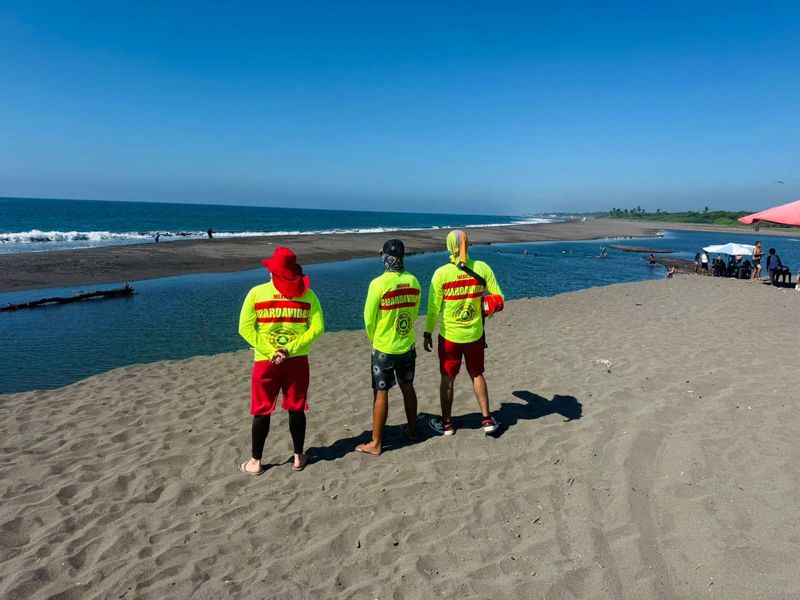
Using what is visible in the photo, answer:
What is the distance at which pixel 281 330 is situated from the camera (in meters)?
3.77

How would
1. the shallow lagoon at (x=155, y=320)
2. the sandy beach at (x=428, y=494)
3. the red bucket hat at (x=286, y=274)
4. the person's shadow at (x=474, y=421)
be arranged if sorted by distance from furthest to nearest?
the shallow lagoon at (x=155, y=320), the person's shadow at (x=474, y=421), the red bucket hat at (x=286, y=274), the sandy beach at (x=428, y=494)

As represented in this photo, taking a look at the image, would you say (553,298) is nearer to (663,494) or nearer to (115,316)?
(663,494)

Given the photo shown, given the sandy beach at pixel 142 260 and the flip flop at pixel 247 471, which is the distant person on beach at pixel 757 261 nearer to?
the sandy beach at pixel 142 260

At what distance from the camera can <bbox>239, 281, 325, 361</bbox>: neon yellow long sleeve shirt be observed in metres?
3.73

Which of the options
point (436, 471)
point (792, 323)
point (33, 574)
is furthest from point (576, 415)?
point (792, 323)

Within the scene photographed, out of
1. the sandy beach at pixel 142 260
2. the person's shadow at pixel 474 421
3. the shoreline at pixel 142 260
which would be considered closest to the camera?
the person's shadow at pixel 474 421

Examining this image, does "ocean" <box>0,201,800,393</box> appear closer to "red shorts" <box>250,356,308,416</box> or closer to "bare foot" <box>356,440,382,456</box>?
"bare foot" <box>356,440,382,456</box>

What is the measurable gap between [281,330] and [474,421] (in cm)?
255

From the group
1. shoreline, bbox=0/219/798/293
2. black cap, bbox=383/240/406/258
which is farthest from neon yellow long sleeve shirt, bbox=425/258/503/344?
shoreline, bbox=0/219/798/293

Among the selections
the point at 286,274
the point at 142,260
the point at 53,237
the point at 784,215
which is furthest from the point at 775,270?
the point at 53,237

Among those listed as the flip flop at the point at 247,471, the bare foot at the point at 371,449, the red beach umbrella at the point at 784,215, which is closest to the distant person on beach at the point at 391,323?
the bare foot at the point at 371,449

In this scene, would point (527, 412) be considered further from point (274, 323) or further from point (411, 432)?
point (274, 323)

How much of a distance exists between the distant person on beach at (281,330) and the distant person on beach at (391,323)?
22.2 inches

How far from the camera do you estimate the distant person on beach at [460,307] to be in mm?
4254
